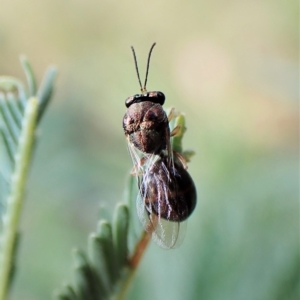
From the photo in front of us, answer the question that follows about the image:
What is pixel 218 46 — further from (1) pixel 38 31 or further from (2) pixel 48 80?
(2) pixel 48 80

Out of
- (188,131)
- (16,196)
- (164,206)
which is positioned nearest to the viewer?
(16,196)

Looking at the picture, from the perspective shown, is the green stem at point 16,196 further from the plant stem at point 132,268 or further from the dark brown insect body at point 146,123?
the dark brown insect body at point 146,123

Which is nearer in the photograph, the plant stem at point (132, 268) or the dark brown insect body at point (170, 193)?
the plant stem at point (132, 268)

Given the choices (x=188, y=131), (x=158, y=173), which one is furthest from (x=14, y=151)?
(x=188, y=131)

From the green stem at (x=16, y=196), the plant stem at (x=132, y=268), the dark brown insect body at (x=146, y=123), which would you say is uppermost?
the dark brown insect body at (x=146, y=123)

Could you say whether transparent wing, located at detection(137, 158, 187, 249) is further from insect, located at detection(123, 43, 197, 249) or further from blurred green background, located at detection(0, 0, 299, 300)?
blurred green background, located at detection(0, 0, 299, 300)

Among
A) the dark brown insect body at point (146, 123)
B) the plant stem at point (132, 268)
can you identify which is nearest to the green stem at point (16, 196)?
the plant stem at point (132, 268)

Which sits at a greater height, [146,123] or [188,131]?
[188,131]

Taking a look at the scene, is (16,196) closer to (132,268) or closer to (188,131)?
(132,268)

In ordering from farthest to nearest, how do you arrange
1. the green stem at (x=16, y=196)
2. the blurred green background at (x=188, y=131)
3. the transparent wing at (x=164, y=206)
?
the blurred green background at (x=188, y=131), the transparent wing at (x=164, y=206), the green stem at (x=16, y=196)
